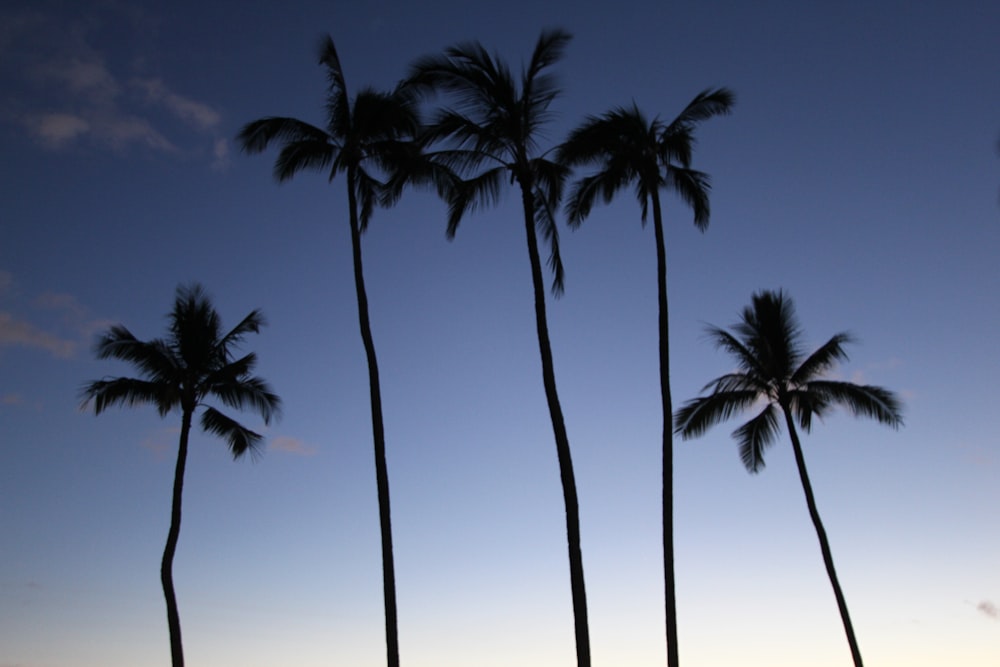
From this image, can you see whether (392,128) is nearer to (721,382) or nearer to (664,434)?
(664,434)

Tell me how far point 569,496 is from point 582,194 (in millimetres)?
9612

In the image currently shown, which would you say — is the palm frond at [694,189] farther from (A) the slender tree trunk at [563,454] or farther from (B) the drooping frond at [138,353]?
(B) the drooping frond at [138,353]

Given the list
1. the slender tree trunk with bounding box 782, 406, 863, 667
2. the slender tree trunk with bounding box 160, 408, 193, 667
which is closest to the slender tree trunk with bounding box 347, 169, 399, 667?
the slender tree trunk with bounding box 160, 408, 193, 667

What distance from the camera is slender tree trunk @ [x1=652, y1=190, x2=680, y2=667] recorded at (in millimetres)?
18672

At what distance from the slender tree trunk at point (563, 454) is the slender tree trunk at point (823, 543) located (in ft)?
32.2

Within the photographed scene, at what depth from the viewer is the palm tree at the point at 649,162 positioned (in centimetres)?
2177

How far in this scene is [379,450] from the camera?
62.7ft

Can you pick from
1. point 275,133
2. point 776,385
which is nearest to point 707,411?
point 776,385

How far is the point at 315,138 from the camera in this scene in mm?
21391

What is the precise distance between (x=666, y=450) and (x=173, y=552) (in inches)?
546

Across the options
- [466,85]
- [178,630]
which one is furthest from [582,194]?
[178,630]

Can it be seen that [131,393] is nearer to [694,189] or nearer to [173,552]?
[173,552]

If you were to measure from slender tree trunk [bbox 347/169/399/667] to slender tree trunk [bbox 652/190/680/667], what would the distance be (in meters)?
6.12

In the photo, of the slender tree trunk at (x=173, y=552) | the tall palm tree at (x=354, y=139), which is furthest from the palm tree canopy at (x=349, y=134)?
the slender tree trunk at (x=173, y=552)
